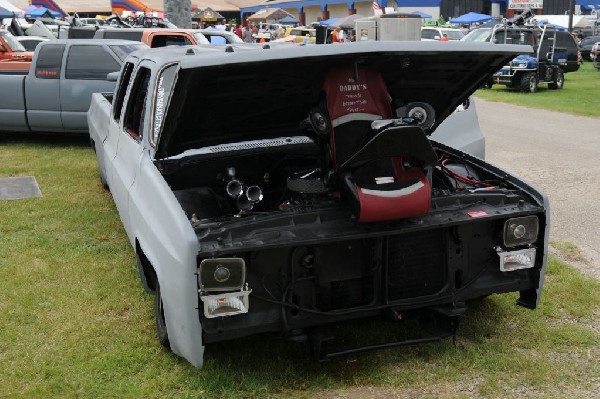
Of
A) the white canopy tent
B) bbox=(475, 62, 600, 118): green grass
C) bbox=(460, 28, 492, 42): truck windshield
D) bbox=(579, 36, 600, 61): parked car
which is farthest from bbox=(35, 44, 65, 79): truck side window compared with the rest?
the white canopy tent

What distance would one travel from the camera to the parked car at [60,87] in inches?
402

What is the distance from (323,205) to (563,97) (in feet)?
54.4

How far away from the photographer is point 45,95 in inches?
404

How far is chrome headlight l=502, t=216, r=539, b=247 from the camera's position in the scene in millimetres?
3859

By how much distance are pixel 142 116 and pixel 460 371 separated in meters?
2.75

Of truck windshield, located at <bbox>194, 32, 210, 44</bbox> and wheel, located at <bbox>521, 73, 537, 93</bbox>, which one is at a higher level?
truck windshield, located at <bbox>194, 32, 210, 44</bbox>

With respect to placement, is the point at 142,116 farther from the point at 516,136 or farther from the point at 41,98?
the point at 516,136

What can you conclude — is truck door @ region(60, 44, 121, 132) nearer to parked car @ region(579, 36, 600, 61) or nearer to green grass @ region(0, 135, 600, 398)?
green grass @ region(0, 135, 600, 398)

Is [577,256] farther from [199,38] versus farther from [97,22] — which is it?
[97,22]

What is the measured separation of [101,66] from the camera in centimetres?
1033

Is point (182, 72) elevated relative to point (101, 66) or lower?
elevated

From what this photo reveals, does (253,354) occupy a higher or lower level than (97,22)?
lower

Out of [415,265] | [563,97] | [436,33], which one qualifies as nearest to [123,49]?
[415,265]

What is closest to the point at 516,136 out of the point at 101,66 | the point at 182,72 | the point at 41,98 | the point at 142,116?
the point at 101,66
